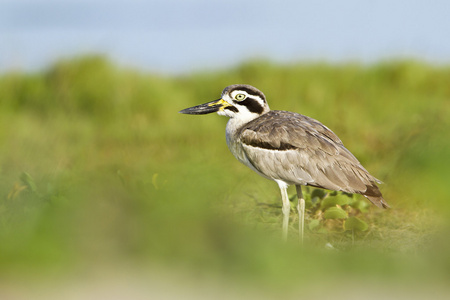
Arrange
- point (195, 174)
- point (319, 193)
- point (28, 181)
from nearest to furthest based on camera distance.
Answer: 1. point (28, 181)
2. point (195, 174)
3. point (319, 193)

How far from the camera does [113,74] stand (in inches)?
587

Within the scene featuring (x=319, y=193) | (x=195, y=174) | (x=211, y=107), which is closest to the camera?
(x=195, y=174)

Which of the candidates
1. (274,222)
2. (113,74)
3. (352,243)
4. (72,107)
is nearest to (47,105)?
(72,107)

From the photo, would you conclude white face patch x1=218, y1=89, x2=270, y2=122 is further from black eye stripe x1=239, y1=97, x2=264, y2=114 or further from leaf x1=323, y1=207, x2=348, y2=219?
leaf x1=323, y1=207, x2=348, y2=219

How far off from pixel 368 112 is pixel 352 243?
7.32 metres

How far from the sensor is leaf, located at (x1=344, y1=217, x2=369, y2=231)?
281 inches

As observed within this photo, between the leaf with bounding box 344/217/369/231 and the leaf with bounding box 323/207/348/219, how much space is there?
13 cm

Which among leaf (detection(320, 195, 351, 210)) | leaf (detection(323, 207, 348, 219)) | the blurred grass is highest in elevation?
the blurred grass

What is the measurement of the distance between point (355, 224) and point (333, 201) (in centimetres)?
56

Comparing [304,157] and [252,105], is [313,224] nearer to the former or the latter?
[304,157]

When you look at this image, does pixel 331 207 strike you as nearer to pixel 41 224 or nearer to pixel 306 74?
pixel 41 224

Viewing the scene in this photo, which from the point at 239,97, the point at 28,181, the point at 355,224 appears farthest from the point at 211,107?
the point at 28,181

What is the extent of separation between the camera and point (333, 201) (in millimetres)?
7648

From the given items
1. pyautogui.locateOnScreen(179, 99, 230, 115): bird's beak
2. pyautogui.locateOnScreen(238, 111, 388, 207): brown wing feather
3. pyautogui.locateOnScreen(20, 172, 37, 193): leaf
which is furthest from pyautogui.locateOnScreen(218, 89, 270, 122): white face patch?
pyautogui.locateOnScreen(20, 172, 37, 193): leaf
